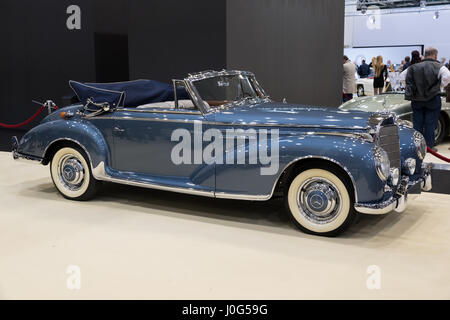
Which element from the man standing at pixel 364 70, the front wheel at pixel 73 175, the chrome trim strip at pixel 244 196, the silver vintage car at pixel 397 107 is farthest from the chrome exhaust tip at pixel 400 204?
the man standing at pixel 364 70

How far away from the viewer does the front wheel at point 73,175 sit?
5582mm

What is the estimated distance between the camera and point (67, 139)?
5.55m

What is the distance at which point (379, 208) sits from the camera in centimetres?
413

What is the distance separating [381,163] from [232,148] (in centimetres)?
134

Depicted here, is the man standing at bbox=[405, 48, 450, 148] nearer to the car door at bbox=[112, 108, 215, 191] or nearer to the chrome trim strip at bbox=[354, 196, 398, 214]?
the chrome trim strip at bbox=[354, 196, 398, 214]

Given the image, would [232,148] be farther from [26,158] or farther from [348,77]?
[348,77]

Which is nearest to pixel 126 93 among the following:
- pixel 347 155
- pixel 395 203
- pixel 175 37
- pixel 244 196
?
pixel 244 196

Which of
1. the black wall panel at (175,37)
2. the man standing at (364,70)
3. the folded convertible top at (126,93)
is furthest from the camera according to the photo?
the man standing at (364,70)

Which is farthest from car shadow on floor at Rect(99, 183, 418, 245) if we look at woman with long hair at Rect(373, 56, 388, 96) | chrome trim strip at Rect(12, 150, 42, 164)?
woman with long hair at Rect(373, 56, 388, 96)

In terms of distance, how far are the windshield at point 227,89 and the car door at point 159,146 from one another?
0.31 m

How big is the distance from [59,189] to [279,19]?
Result: 19.0 ft

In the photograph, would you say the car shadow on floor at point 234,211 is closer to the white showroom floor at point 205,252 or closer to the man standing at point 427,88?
the white showroom floor at point 205,252

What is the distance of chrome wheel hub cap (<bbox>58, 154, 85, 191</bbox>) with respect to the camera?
A: 562 cm
